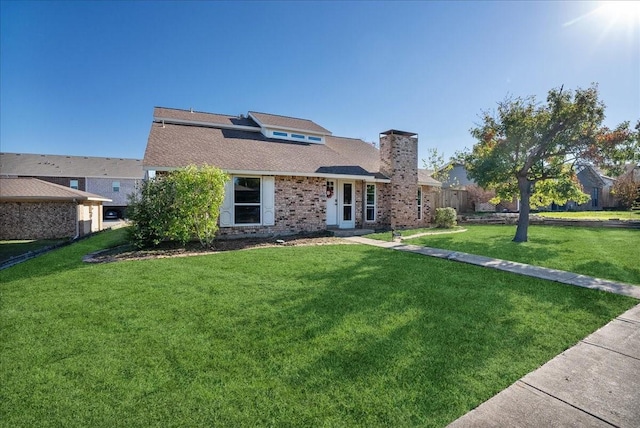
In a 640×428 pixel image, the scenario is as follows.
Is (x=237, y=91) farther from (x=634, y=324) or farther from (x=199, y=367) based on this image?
(x=634, y=324)

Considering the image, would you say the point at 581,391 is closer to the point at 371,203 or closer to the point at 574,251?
the point at 574,251

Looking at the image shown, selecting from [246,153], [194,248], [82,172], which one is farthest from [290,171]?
[82,172]

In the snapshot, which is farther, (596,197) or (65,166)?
(65,166)

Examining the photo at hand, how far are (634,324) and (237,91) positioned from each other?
17676 mm

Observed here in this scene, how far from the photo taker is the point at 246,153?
13562 millimetres

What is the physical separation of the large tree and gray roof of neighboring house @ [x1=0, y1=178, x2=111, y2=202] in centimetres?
1963

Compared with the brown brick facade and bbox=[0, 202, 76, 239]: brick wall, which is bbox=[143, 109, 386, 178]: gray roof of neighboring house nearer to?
the brown brick facade

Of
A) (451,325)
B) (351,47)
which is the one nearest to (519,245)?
(451,325)

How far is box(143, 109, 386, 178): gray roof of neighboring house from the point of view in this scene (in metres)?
11.7

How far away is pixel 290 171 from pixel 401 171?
21.0ft

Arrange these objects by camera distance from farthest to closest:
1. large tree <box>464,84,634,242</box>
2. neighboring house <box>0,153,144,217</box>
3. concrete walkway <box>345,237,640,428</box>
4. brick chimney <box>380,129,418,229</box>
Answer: neighboring house <box>0,153,144,217</box>, brick chimney <box>380,129,418,229</box>, large tree <box>464,84,634,242</box>, concrete walkway <box>345,237,640,428</box>

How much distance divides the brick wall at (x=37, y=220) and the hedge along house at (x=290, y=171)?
7.14 m

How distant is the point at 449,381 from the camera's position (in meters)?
2.89

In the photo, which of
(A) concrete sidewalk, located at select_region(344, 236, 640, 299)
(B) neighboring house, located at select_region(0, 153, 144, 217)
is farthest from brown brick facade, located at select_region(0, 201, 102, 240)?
(B) neighboring house, located at select_region(0, 153, 144, 217)
